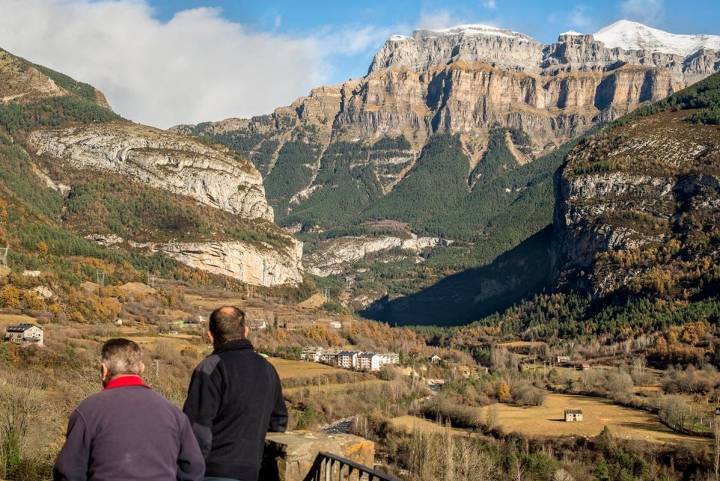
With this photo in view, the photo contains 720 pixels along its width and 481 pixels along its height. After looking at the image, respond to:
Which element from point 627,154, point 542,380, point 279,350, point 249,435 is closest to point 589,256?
point 627,154

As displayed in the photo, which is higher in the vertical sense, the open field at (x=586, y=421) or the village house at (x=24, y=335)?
the village house at (x=24, y=335)

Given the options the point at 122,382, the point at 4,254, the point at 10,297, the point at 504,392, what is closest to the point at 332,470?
the point at 122,382

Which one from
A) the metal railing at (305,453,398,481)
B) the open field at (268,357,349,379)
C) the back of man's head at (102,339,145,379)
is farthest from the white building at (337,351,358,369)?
the back of man's head at (102,339,145,379)

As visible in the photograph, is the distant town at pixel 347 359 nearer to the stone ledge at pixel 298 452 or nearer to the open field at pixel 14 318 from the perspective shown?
the open field at pixel 14 318

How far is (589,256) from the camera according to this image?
182625 mm

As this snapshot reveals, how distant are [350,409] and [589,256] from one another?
106108 mm

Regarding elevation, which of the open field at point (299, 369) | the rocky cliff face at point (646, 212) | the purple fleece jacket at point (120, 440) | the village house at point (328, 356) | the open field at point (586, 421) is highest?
the rocky cliff face at point (646, 212)

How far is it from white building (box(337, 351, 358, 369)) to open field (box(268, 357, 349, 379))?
5729 mm

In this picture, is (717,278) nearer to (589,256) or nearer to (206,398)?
(589,256)

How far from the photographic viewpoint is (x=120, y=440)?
7.89 meters

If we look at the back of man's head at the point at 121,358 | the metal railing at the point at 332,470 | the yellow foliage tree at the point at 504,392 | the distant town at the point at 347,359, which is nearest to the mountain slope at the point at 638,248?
the yellow foliage tree at the point at 504,392

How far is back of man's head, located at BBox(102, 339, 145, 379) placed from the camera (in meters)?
8.32

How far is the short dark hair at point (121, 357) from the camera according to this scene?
8.32 metres

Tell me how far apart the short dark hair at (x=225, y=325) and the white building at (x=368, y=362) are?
112 meters
